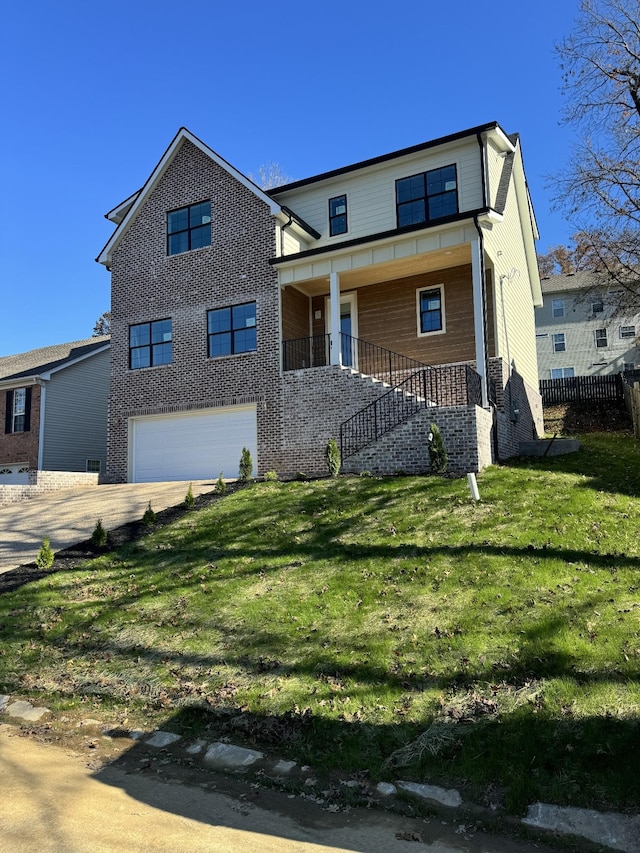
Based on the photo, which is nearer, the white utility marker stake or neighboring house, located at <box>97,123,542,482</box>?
the white utility marker stake

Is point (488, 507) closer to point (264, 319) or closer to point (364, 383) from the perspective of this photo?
point (364, 383)

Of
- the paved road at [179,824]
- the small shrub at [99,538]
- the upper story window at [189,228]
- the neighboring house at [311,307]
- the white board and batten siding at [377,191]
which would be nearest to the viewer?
the paved road at [179,824]

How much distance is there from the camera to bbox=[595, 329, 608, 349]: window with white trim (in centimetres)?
3700

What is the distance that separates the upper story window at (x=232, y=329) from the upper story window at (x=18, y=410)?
9.58m

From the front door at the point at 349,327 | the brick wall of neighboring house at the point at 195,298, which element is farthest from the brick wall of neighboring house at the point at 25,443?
the front door at the point at 349,327

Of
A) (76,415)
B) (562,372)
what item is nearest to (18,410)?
(76,415)

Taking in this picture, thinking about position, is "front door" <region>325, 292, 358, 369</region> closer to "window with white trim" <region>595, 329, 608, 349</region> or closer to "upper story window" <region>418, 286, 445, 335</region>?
"upper story window" <region>418, 286, 445, 335</region>

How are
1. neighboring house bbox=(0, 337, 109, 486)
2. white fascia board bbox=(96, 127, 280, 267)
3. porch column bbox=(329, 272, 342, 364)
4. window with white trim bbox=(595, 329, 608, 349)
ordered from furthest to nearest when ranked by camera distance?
window with white trim bbox=(595, 329, 608, 349)
neighboring house bbox=(0, 337, 109, 486)
white fascia board bbox=(96, 127, 280, 267)
porch column bbox=(329, 272, 342, 364)

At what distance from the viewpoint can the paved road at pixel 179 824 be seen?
3805 millimetres

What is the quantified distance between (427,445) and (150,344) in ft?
32.8

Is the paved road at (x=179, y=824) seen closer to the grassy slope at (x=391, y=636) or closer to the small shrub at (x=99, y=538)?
the grassy slope at (x=391, y=636)

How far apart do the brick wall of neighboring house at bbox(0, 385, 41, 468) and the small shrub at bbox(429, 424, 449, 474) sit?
16.2 m

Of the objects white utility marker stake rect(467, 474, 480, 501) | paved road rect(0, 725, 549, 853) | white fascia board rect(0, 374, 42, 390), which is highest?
white fascia board rect(0, 374, 42, 390)

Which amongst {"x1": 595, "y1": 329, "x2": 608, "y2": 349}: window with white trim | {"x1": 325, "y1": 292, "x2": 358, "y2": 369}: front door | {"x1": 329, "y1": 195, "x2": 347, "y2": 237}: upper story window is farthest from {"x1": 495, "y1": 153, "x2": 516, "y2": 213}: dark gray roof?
{"x1": 595, "y1": 329, "x2": 608, "y2": 349}: window with white trim
